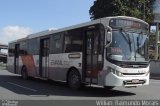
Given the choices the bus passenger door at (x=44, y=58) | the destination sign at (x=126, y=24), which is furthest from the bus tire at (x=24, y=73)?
the destination sign at (x=126, y=24)

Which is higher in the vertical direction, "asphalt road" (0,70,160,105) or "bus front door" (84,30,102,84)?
"bus front door" (84,30,102,84)

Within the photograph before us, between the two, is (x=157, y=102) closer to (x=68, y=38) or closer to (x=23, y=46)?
(x=68, y=38)

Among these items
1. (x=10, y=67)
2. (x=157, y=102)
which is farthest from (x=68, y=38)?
(x=10, y=67)

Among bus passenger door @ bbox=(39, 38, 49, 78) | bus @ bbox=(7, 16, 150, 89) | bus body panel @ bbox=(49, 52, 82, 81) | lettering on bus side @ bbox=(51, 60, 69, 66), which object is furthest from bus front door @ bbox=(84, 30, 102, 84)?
bus passenger door @ bbox=(39, 38, 49, 78)

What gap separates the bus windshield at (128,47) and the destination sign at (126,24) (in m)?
0.27

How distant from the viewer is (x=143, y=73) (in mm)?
16953

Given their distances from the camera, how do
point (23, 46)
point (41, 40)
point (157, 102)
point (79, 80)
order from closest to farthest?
point (157, 102)
point (79, 80)
point (41, 40)
point (23, 46)

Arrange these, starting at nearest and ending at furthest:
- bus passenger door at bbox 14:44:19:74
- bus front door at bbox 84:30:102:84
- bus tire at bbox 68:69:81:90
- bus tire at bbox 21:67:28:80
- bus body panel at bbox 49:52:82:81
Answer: bus front door at bbox 84:30:102:84, bus tire at bbox 68:69:81:90, bus body panel at bbox 49:52:82:81, bus tire at bbox 21:67:28:80, bus passenger door at bbox 14:44:19:74

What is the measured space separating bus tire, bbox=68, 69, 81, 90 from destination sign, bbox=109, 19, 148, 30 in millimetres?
3159

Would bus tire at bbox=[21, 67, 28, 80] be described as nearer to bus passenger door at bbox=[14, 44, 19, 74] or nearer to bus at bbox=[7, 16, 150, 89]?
bus passenger door at bbox=[14, 44, 19, 74]

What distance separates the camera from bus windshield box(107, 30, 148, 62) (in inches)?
640

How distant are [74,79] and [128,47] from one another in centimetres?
342

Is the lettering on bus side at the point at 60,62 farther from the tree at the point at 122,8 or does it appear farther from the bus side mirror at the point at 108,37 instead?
the tree at the point at 122,8

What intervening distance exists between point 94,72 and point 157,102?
480 cm
